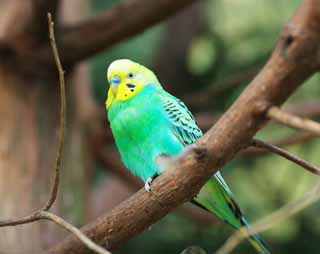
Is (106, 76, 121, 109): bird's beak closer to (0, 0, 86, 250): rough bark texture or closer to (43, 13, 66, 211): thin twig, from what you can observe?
(43, 13, 66, 211): thin twig

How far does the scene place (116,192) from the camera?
151 inches

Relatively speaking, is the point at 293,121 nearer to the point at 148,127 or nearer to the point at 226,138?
the point at 226,138

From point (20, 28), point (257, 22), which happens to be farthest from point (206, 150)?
point (257, 22)

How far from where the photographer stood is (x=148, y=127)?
2.21 meters

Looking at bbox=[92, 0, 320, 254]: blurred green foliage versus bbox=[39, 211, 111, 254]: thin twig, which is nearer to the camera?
bbox=[39, 211, 111, 254]: thin twig

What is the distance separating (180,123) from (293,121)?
978 millimetres

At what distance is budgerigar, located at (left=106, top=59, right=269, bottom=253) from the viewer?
2189mm

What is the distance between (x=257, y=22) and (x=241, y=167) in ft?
2.53

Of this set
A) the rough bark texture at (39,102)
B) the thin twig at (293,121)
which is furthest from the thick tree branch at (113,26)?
the thin twig at (293,121)

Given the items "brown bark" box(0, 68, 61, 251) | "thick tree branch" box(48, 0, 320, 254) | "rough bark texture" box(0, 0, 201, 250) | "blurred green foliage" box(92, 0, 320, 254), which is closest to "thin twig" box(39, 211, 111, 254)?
"thick tree branch" box(48, 0, 320, 254)

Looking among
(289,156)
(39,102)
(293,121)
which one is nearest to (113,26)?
(39,102)

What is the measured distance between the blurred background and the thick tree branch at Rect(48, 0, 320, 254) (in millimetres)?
1149

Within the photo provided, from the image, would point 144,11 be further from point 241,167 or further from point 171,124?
point 241,167

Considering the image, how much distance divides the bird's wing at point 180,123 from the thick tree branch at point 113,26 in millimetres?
591
